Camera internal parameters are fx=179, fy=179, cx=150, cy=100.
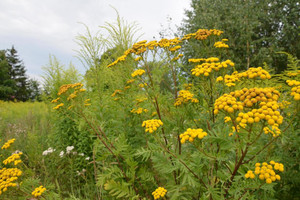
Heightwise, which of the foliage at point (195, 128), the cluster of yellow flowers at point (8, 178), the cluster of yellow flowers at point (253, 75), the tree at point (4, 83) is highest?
the tree at point (4, 83)

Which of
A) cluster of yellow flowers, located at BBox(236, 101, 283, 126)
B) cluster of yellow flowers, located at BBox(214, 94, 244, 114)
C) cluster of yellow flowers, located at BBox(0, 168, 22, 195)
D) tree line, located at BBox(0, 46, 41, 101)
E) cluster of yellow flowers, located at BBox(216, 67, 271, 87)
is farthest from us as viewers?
tree line, located at BBox(0, 46, 41, 101)

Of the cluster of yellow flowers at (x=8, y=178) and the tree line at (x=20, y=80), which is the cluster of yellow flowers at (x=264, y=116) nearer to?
the cluster of yellow flowers at (x=8, y=178)

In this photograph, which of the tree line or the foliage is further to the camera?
the tree line

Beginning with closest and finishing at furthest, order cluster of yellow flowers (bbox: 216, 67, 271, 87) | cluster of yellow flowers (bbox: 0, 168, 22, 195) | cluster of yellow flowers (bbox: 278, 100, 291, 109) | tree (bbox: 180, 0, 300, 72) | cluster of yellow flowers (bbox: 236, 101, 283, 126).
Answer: cluster of yellow flowers (bbox: 236, 101, 283, 126)
cluster of yellow flowers (bbox: 216, 67, 271, 87)
cluster of yellow flowers (bbox: 278, 100, 291, 109)
cluster of yellow flowers (bbox: 0, 168, 22, 195)
tree (bbox: 180, 0, 300, 72)

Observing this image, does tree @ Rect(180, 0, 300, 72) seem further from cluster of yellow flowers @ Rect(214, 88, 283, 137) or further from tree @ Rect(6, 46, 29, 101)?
tree @ Rect(6, 46, 29, 101)

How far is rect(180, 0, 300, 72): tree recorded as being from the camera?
11.0 m

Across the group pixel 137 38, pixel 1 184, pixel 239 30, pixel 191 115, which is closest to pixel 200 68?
pixel 191 115

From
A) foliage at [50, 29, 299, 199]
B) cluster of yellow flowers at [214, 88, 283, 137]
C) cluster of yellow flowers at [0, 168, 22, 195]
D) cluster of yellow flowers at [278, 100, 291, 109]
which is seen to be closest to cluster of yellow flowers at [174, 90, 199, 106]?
foliage at [50, 29, 299, 199]

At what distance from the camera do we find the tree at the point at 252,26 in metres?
11.0

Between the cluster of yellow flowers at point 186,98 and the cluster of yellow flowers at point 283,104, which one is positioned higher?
the cluster of yellow flowers at point 186,98

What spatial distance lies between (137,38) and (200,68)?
2.08 metres

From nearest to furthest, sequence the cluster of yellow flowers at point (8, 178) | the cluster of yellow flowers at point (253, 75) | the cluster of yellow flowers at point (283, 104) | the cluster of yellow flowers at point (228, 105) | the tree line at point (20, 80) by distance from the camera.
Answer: the cluster of yellow flowers at point (228, 105)
the cluster of yellow flowers at point (253, 75)
the cluster of yellow flowers at point (283, 104)
the cluster of yellow flowers at point (8, 178)
the tree line at point (20, 80)

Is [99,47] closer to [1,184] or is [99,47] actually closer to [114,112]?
[114,112]

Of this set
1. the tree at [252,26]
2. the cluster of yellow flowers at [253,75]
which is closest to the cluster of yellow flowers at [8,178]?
the cluster of yellow flowers at [253,75]
